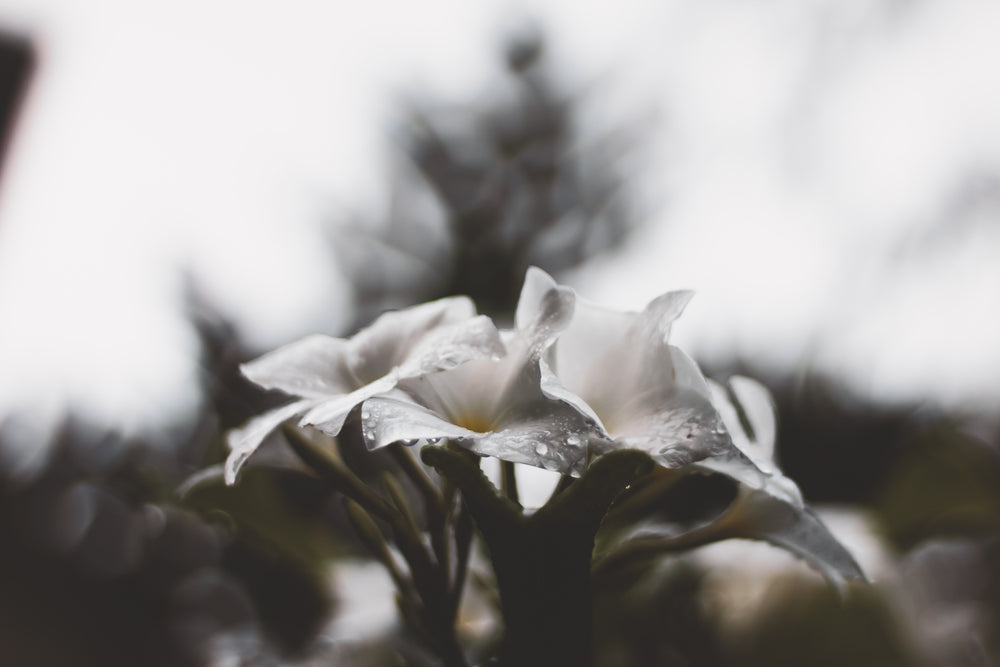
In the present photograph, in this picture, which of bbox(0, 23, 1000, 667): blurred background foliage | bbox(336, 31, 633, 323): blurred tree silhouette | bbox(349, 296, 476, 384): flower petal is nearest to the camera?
bbox(349, 296, 476, 384): flower petal

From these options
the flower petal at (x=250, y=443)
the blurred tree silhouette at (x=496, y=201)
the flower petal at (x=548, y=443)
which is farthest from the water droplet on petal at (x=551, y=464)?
the blurred tree silhouette at (x=496, y=201)

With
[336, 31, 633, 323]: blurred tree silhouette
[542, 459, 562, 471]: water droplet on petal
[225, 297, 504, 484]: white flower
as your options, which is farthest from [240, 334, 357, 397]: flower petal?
[336, 31, 633, 323]: blurred tree silhouette

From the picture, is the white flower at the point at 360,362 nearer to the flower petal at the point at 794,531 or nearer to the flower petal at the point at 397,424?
the flower petal at the point at 397,424

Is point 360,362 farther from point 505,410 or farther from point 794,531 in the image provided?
point 794,531

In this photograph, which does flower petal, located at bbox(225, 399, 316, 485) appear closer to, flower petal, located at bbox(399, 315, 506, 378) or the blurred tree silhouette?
flower petal, located at bbox(399, 315, 506, 378)

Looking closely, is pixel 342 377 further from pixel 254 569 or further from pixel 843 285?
pixel 843 285

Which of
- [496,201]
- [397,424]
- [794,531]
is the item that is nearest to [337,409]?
[397,424]
